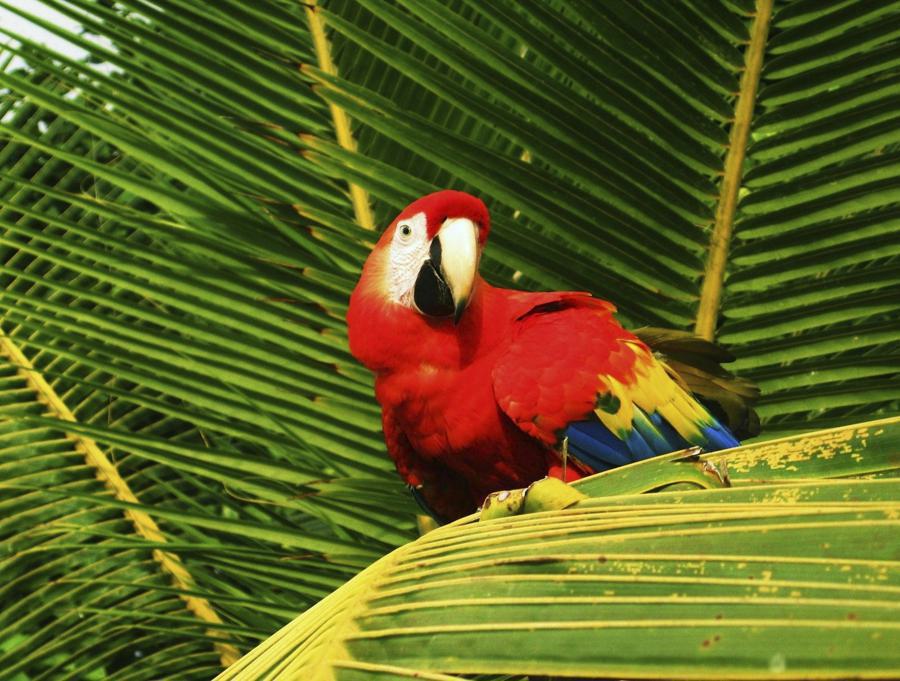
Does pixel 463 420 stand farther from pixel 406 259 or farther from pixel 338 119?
pixel 338 119

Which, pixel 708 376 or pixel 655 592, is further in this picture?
pixel 708 376

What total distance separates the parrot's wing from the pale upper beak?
102 millimetres

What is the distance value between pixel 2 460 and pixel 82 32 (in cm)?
63

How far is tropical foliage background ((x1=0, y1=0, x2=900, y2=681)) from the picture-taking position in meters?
1.10

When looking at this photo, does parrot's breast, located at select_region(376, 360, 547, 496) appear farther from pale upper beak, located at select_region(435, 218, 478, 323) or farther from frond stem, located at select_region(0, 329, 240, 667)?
frond stem, located at select_region(0, 329, 240, 667)

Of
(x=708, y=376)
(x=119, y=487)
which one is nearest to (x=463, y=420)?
(x=708, y=376)

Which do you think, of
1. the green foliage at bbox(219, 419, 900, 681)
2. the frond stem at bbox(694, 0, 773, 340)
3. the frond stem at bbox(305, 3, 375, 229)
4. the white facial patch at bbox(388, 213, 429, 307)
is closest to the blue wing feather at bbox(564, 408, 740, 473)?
the frond stem at bbox(694, 0, 773, 340)

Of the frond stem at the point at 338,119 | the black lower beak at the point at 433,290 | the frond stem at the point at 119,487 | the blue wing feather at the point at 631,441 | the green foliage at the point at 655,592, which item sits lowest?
the frond stem at the point at 119,487

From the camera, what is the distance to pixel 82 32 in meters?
1.33

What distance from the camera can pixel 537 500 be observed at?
1.41 ft

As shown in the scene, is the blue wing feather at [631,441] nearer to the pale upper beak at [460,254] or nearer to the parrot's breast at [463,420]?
the parrot's breast at [463,420]

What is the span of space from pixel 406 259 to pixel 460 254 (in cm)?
9

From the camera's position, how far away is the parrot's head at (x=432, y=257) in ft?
3.67

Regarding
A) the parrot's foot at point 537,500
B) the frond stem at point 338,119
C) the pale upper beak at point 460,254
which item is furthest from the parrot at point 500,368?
the parrot's foot at point 537,500
